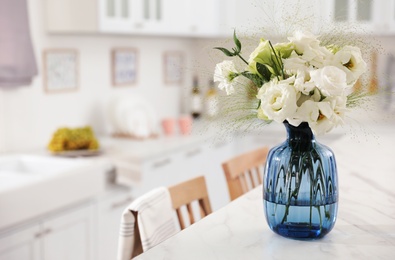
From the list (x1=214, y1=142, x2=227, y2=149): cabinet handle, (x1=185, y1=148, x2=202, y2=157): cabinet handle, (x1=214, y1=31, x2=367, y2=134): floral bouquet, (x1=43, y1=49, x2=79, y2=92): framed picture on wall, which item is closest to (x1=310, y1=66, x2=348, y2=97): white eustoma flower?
(x1=214, y1=31, x2=367, y2=134): floral bouquet

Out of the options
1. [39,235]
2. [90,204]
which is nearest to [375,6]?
[90,204]

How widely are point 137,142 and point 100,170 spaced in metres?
0.86

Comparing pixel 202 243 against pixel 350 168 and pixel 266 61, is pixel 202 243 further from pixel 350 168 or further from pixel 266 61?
pixel 350 168

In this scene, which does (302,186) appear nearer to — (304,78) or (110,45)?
(304,78)

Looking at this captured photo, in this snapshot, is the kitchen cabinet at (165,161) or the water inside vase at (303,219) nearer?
the water inside vase at (303,219)

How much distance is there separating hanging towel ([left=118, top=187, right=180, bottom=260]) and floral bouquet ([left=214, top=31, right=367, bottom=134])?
0.41 metres

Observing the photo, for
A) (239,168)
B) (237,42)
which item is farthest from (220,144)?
(237,42)

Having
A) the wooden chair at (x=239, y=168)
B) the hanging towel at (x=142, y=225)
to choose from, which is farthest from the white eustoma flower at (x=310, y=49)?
the wooden chair at (x=239, y=168)

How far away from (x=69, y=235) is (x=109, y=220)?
0.36m

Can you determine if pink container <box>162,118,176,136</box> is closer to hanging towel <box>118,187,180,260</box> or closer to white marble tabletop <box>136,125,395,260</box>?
white marble tabletop <box>136,125,395,260</box>

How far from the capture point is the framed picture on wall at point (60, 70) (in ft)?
11.8

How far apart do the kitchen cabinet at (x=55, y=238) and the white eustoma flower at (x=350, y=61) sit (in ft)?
5.30

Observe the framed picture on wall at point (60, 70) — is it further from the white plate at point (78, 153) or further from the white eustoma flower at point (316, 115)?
the white eustoma flower at point (316, 115)

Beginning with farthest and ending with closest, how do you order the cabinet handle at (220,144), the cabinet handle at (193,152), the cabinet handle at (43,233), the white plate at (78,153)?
1. the cabinet handle at (220,144)
2. the cabinet handle at (193,152)
3. the white plate at (78,153)
4. the cabinet handle at (43,233)
